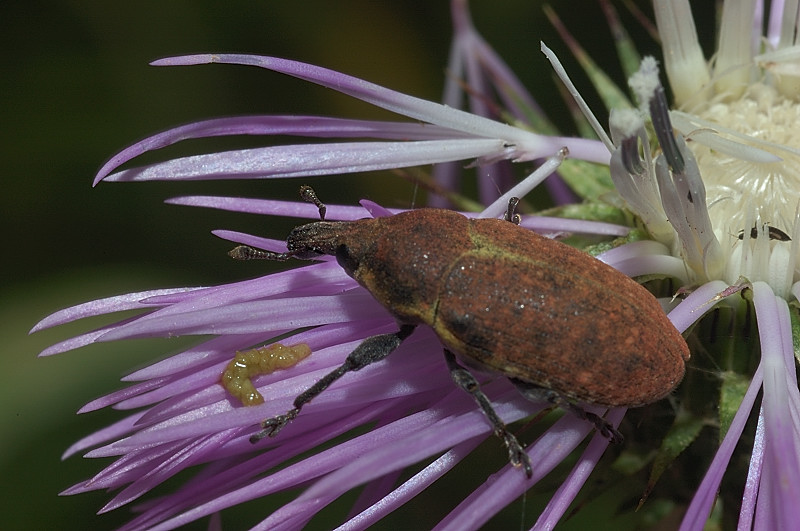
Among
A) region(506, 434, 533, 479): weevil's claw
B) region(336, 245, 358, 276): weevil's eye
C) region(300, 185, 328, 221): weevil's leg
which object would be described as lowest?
region(506, 434, 533, 479): weevil's claw

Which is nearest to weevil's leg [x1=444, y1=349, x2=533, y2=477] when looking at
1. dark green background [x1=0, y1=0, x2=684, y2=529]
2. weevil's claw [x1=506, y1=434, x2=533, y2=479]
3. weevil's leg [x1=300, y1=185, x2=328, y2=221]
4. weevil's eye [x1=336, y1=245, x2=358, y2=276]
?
weevil's claw [x1=506, y1=434, x2=533, y2=479]

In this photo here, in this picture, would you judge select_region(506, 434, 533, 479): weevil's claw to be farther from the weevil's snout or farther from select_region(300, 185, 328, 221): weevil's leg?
select_region(300, 185, 328, 221): weevil's leg

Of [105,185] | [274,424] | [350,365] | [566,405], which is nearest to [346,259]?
[350,365]

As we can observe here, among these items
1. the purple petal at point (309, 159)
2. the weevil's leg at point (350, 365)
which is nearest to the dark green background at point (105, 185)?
the purple petal at point (309, 159)

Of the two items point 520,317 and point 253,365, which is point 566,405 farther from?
point 253,365

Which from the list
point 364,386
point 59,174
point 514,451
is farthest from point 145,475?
point 59,174

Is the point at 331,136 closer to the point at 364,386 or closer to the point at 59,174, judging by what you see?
the point at 364,386
